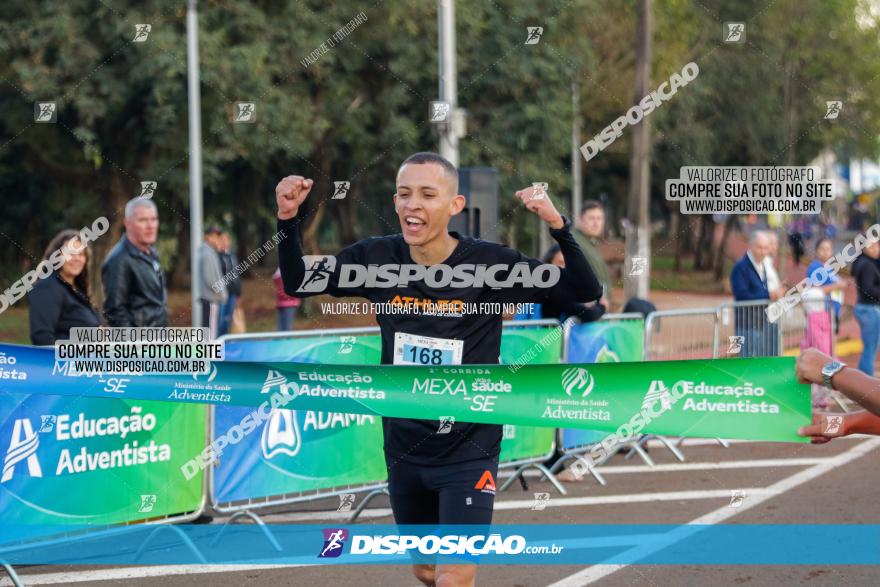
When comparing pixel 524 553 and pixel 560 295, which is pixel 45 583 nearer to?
pixel 524 553

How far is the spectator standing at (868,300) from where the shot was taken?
1368 centimetres

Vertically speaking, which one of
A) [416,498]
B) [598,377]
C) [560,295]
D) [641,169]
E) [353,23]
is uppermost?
[353,23]

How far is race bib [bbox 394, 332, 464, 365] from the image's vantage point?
4.64 m

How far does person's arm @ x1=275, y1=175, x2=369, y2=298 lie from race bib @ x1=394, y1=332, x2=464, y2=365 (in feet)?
0.78

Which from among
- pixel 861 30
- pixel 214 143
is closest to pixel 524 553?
pixel 214 143

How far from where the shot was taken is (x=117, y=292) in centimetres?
881

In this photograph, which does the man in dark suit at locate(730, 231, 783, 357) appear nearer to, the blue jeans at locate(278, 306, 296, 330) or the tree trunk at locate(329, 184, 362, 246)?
the blue jeans at locate(278, 306, 296, 330)

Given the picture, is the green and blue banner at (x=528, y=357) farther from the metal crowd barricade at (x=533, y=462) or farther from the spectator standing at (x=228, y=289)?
the spectator standing at (x=228, y=289)

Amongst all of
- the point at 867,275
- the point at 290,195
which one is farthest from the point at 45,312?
the point at 867,275

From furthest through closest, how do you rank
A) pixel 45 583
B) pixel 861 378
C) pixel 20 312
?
1. pixel 20 312
2. pixel 45 583
3. pixel 861 378

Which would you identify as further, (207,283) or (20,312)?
(20,312)

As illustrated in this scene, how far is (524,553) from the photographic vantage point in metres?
7.26

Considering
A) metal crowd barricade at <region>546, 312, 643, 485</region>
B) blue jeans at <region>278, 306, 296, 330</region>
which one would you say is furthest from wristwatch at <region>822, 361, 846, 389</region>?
blue jeans at <region>278, 306, 296, 330</region>

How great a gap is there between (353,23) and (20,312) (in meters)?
12.1
